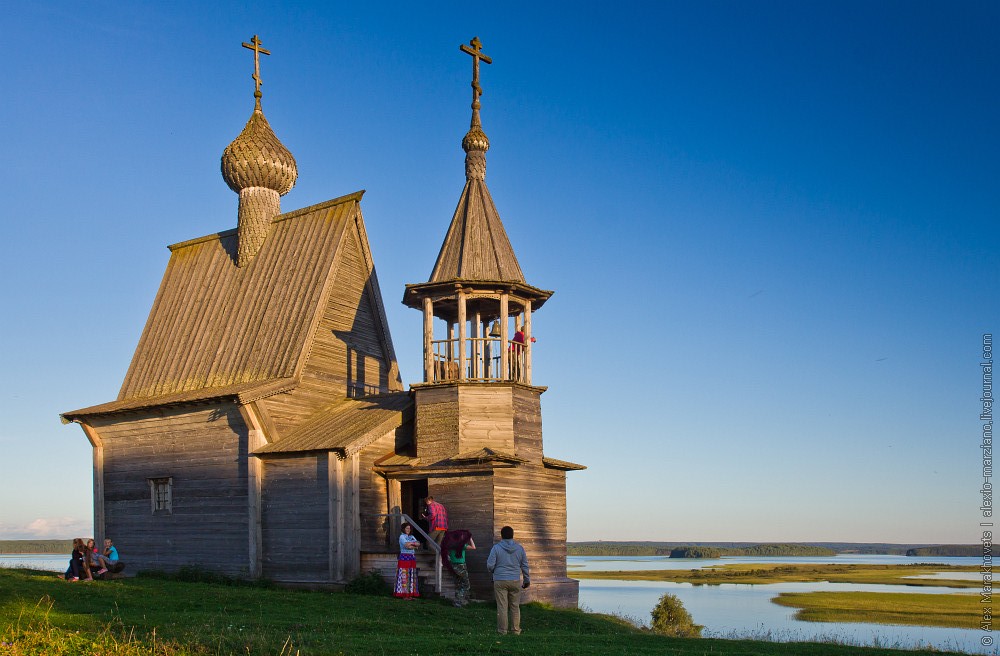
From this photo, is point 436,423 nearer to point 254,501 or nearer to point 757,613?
point 254,501

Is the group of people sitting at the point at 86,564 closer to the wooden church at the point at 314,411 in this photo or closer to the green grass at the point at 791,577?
the wooden church at the point at 314,411

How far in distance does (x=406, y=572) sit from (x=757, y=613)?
87.1 ft

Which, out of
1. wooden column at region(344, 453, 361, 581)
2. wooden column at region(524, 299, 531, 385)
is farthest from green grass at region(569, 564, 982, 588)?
wooden column at region(344, 453, 361, 581)

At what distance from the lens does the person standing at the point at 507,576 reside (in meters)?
15.8

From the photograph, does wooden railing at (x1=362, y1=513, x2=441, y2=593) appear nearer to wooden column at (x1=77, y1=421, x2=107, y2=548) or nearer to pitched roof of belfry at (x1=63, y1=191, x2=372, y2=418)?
pitched roof of belfry at (x1=63, y1=191, x2=372, y2=418)

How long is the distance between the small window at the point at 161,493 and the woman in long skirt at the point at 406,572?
943 centimetres

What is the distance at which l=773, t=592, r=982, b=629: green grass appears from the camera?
3572 centimetres

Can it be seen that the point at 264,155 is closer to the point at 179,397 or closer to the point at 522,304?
the point at 179,397

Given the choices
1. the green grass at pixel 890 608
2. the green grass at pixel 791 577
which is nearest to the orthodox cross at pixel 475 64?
the green grass at pixel 890 608

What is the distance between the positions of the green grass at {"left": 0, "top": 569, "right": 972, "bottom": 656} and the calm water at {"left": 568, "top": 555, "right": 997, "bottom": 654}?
6818 mm

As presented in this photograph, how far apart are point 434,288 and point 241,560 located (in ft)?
27.9

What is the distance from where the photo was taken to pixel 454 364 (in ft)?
79.7

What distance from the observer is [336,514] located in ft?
75.6

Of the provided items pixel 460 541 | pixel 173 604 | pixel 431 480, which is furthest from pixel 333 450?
pixel 173 604
